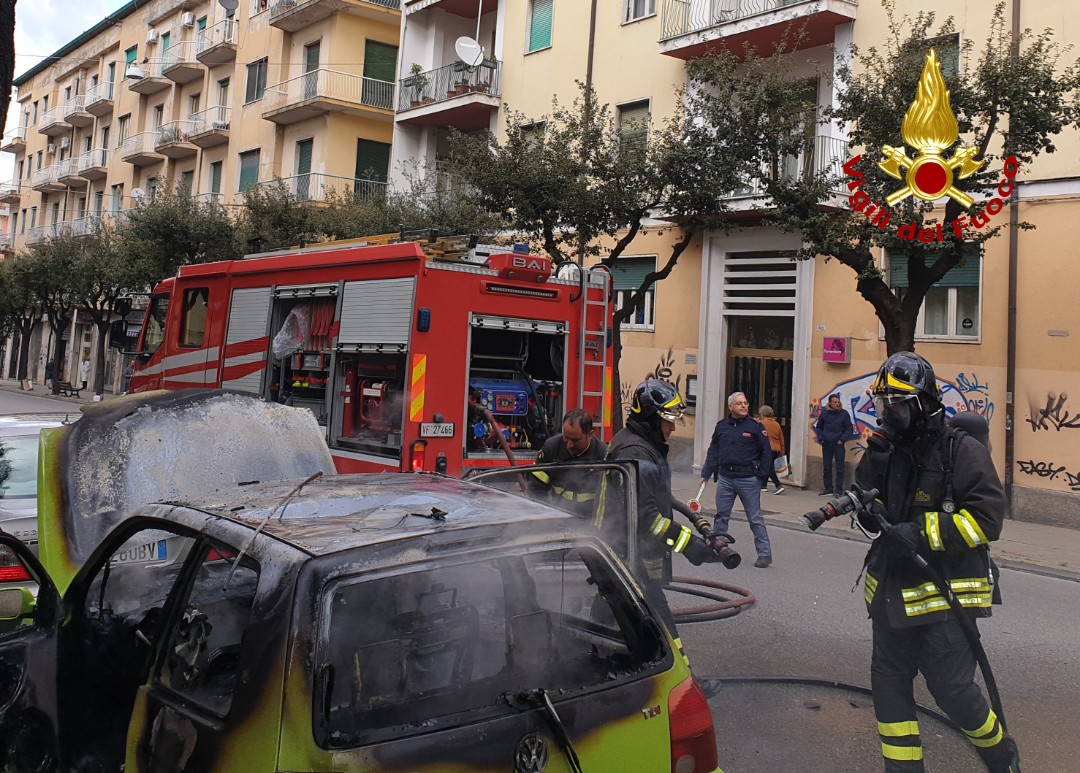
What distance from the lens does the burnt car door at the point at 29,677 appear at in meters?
2.81

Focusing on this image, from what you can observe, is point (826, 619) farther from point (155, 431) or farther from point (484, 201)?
point (484, 201)

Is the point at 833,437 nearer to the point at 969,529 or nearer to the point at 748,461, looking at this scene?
the point at 748,461

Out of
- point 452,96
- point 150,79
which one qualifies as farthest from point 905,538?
point 150,79

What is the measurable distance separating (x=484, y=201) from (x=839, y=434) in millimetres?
6657

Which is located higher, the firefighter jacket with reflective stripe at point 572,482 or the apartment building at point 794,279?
the apartment building at point 794,279

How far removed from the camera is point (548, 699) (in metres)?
2.27

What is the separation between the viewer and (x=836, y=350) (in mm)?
14938

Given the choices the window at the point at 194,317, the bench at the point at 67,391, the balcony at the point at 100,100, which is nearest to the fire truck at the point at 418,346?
the window at the point at 194,317

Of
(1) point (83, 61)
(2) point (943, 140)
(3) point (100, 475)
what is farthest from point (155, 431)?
(1) point (83, 61)

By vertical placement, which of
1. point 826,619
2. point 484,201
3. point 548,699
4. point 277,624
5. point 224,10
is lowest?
point 826,619

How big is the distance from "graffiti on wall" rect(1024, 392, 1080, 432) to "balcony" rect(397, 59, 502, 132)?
1299 centimetres

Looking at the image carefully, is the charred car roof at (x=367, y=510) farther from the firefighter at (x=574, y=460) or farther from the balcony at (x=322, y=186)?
the balcony at (x=322, y=186)

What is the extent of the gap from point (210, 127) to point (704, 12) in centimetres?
1947

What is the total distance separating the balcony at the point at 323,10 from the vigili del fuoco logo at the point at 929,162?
739 inches
